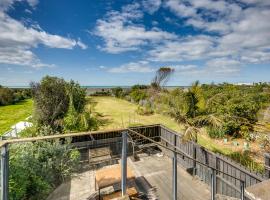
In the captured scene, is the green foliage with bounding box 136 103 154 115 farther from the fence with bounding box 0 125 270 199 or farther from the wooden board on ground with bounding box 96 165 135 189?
the wooden board on ground with bounding box 96 165 135 189

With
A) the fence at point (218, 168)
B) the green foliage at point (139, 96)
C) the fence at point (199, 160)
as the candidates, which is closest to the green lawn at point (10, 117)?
the fence at point (199, 160)

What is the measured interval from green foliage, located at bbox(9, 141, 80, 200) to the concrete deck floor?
1.52 ft

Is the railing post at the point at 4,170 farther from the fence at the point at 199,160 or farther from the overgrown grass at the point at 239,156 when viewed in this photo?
the overgrown grass at the point at 239,156

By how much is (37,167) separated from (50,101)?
7608mm

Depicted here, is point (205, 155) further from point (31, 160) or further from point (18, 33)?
point (18, 33)

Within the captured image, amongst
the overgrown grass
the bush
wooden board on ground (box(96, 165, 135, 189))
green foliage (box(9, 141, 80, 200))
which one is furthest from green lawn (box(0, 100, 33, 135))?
the bush

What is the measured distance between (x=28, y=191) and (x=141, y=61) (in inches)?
1470

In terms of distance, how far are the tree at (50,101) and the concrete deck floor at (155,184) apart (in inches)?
231

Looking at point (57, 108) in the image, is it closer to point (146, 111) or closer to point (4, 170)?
point (146, 111)

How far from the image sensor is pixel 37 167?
558 cm

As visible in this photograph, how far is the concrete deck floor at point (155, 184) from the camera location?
6.33m

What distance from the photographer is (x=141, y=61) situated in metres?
40.7

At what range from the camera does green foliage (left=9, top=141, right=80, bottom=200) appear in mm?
4660

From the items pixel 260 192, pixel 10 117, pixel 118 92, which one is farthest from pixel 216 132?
pixel 118 92
